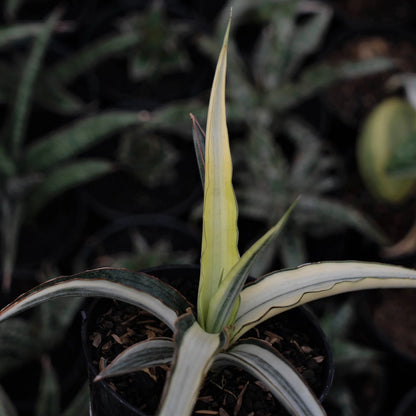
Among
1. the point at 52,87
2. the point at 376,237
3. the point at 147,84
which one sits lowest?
the point at 376,237

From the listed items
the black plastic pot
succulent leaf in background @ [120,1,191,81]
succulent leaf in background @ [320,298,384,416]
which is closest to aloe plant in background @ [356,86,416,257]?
succulent leaf in background @ [320,298,384,416]

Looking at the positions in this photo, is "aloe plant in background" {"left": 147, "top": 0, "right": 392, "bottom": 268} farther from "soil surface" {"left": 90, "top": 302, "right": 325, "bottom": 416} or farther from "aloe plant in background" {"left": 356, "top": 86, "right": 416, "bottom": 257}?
"soil surface" {"left": 90, "top": 302, "right": 325, "bottom": 416}

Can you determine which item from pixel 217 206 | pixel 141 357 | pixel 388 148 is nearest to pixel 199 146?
pixel 217 206

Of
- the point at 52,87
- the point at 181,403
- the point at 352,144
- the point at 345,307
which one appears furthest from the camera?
the point at 352,144

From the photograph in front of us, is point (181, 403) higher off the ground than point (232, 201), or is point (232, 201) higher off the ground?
point (232, 201)

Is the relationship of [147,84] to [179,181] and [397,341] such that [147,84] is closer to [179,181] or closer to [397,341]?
[179,181]

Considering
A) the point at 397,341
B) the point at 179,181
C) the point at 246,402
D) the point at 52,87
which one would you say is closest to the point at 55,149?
the point at 52,87

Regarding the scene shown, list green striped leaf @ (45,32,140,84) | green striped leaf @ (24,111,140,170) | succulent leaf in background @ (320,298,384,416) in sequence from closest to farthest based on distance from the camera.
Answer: succulent leaf in background @ (320,298,384,416) < green striped leaf @ (24,111,140,170) < green striped leaf @ (45,32,140,84)
